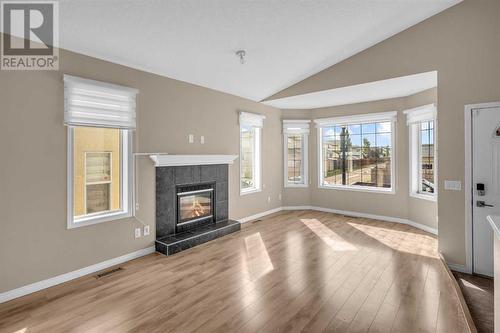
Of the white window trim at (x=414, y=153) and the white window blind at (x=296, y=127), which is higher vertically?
the white window blind at (x=296, y=127)

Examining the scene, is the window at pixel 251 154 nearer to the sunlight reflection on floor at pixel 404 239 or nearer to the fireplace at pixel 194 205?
the fireplace at pixel 194 205

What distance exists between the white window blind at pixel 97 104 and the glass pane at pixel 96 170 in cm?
21

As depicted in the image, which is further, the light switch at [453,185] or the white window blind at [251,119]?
the white window blind at [251,119]

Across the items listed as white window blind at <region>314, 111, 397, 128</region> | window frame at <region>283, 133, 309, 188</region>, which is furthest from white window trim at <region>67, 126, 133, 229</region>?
white window blind at <region>314, 111, 397, 128</region>

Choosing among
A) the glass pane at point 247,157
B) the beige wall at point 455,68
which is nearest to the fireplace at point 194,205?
the glass pane at point 247,157

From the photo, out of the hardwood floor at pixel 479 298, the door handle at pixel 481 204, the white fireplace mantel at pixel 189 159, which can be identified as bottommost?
the hardwood floor at pixel 479 298

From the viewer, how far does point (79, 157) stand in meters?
3.28

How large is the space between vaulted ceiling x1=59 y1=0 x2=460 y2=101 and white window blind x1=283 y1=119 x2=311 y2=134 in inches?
86.8

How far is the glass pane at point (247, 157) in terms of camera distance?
582cm

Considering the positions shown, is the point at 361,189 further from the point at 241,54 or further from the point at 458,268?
the point at 241,54

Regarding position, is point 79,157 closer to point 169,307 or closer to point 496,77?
point 169,307

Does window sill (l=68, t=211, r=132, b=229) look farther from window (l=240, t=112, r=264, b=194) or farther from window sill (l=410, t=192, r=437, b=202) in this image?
window sill (l=410, t=192, r=437, b=202)

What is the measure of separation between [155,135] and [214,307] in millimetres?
2540

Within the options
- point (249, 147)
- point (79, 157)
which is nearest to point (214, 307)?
point (79, 157)
